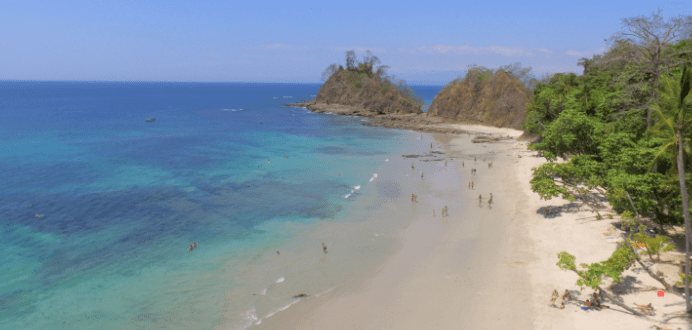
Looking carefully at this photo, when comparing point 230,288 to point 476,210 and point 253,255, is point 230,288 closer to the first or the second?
point 253,255

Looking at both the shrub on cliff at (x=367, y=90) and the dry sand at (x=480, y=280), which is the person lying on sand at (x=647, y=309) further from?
the shrub on cliff at (x=367, y=90)

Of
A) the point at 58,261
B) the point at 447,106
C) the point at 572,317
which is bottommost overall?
the point at 58,261

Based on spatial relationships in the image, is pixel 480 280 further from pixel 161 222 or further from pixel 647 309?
pixel 161 222

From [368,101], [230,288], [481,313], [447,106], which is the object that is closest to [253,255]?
[230,288]

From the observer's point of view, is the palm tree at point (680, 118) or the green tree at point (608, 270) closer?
the palm tree at point (680, 118)

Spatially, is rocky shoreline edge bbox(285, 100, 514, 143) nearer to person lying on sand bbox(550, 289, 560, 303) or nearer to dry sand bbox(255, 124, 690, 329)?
dry sand bbox(255, 124, 690, 329)

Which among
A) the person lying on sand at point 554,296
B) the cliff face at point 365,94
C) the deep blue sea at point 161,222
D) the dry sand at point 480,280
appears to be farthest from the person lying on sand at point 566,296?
the cliff face at point 365,94
